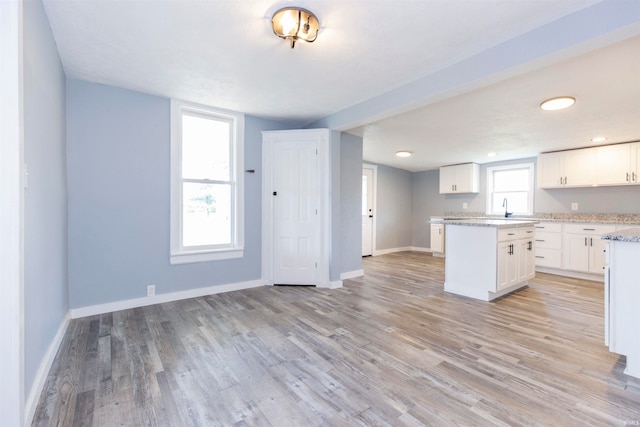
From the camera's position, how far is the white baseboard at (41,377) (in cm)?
143

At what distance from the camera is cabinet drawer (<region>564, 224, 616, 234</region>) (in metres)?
4.45

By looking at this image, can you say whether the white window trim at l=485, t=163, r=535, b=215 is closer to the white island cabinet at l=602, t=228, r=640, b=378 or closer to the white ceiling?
the white ceiling

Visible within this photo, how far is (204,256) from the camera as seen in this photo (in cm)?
356

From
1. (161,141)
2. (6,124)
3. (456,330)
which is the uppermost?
(161,141)

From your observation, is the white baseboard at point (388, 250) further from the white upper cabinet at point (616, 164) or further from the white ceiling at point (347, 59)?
the white upper cabinet at point (616, 164)

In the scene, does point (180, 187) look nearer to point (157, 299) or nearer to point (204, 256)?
point (204, 256)

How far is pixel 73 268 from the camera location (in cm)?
281

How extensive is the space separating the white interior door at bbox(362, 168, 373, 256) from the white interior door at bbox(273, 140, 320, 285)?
2869 mm

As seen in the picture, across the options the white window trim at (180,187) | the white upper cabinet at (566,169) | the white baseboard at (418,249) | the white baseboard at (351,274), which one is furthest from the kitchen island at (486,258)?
the white baseboard at (418,249)

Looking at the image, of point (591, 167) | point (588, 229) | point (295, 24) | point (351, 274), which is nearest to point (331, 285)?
point (351, 274)

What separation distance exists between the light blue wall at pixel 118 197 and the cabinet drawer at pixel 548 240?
572 centimetres

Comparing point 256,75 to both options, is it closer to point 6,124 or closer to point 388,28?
point 388,28

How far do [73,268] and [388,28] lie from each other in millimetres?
3592

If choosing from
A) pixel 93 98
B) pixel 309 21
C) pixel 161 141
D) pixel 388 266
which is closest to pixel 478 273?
pixel 388 266
